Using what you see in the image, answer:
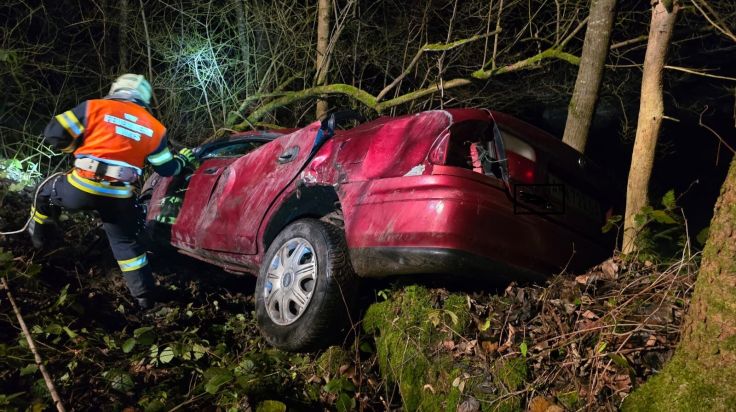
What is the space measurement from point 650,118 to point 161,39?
797 centimetres

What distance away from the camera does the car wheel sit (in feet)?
9.05

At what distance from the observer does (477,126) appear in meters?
2.62

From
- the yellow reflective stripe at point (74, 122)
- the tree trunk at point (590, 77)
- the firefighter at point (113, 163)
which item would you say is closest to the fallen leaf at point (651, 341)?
the tree trunk at point (590, 77)

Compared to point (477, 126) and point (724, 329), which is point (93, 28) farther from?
point (724, 329)

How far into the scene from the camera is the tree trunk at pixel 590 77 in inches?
174

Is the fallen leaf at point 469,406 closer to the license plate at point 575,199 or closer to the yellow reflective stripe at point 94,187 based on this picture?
the license plate at point 575,199

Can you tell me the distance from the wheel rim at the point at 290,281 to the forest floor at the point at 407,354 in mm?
252

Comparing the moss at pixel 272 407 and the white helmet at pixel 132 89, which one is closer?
the moss at pixel 272 407

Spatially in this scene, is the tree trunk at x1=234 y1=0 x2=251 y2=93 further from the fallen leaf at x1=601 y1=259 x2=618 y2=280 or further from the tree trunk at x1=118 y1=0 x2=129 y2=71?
the fallen leaf at x1=601 y1=259 x2=618 y2=280

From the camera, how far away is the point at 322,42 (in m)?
7.96

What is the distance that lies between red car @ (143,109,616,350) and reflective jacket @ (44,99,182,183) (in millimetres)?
1120

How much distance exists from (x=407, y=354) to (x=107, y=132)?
2.76 meters

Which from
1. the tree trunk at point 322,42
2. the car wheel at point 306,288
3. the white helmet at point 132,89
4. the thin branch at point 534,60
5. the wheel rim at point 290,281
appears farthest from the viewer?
the tree trunk at point 322,42

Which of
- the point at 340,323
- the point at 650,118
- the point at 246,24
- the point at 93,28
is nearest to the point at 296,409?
the point at 340,323
